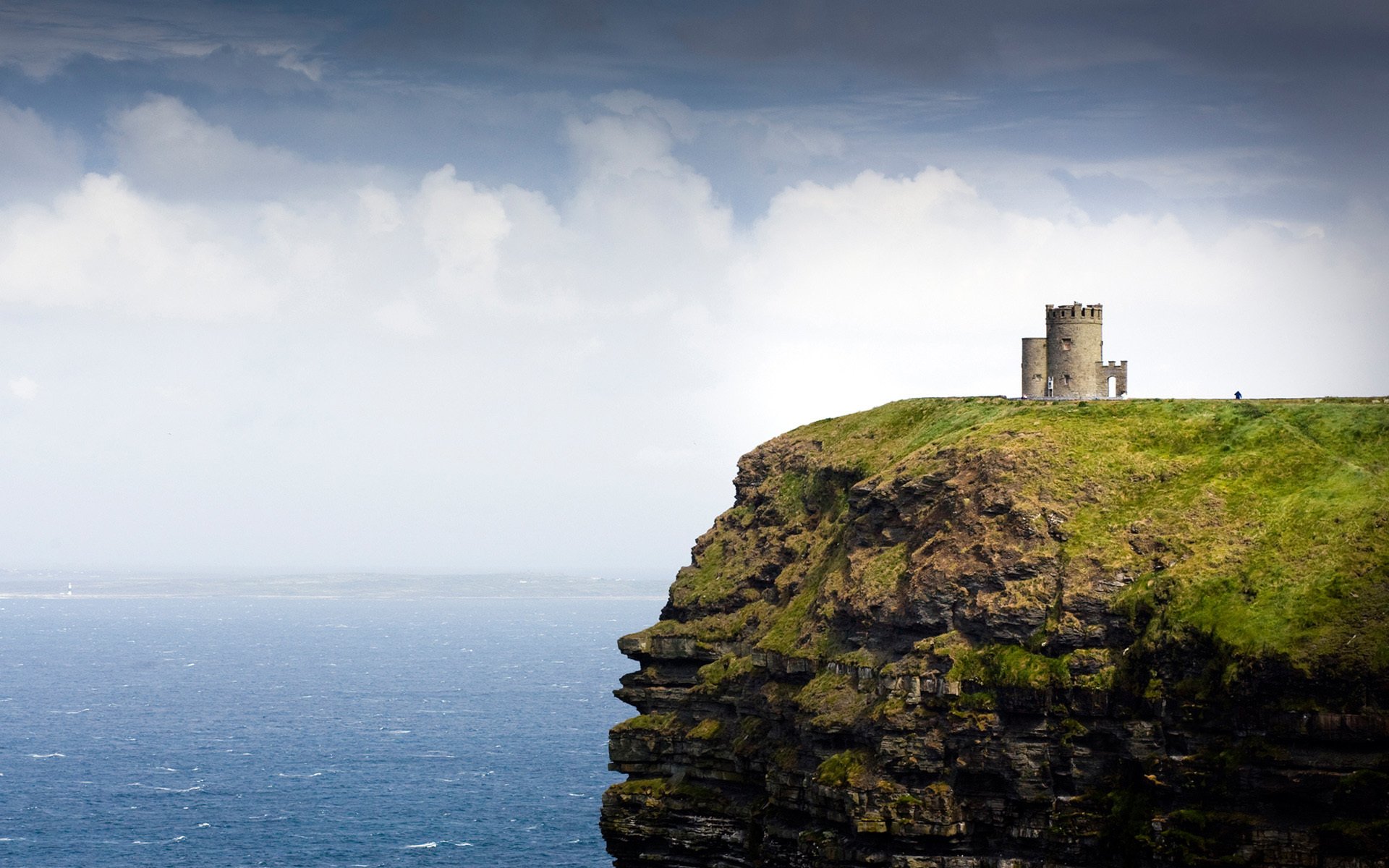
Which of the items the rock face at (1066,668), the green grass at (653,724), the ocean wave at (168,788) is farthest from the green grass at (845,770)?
the ocean wave at (168,788)

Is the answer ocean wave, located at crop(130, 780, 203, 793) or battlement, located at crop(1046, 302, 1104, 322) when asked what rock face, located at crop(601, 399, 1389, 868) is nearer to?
battlement, located at crop(1046, 302, 1104, 322)

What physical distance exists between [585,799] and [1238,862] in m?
94.0

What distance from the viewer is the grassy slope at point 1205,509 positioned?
78000 millimetres

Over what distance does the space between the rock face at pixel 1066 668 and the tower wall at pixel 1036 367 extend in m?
4.15

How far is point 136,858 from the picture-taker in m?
131

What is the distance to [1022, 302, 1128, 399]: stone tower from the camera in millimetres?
→ 106375

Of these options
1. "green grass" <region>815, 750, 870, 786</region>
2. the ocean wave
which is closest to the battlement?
"green grass" <region>815, 750, 870, 786</region>

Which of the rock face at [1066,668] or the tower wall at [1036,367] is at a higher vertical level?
the tower wall at [1036,367]

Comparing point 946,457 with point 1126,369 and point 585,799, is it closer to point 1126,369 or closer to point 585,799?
point 1126,369

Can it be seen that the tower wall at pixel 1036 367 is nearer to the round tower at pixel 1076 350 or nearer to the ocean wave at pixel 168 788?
the round tower at pixel 1076 350

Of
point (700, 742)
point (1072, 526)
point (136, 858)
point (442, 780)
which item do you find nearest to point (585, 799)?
point (442, 780)

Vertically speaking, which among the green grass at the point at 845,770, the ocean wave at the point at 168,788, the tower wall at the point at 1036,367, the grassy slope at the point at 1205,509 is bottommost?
the ocean wave at the point at 168,788

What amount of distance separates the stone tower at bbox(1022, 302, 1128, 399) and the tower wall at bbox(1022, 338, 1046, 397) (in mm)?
551

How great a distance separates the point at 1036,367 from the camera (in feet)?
355
